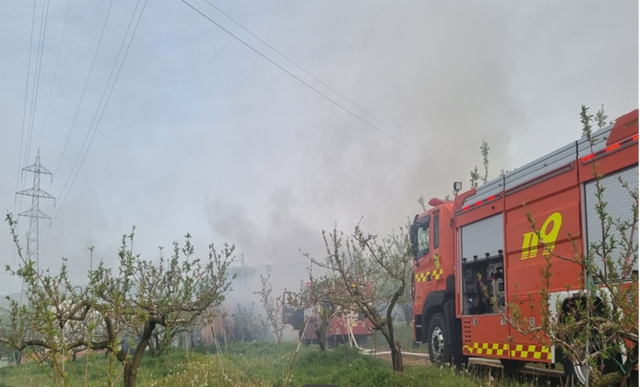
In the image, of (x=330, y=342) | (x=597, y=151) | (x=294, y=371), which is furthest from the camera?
(x=330, y=342)

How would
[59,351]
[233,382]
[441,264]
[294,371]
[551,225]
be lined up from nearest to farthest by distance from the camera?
[59,351]
[551,225]
[233,382]
[441,264]
[294,371]

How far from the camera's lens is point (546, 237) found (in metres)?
7.75

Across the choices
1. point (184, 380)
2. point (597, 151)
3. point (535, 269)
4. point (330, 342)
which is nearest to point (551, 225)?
point (535, 269)

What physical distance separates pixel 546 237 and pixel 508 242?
103cm

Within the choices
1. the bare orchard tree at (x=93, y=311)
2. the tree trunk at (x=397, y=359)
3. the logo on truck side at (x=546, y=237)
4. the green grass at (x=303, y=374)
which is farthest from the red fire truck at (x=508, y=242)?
the bare orchard tree at (x=93, y=311)

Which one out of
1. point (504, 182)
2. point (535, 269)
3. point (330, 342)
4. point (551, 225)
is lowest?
point (330, 342)

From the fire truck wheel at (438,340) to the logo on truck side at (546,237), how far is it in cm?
297

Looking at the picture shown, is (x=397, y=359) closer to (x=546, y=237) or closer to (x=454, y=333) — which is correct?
(x=454, y=333)

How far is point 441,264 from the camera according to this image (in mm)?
11039

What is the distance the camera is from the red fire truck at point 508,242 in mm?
6797

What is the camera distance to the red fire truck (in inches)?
268

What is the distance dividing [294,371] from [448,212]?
16.0 feet

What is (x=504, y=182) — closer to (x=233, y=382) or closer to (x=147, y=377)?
(x=233, y=382)

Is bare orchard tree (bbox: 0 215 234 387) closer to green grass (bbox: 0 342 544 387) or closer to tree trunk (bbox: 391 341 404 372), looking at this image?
green grass (bbox: 0 342 544 387)
